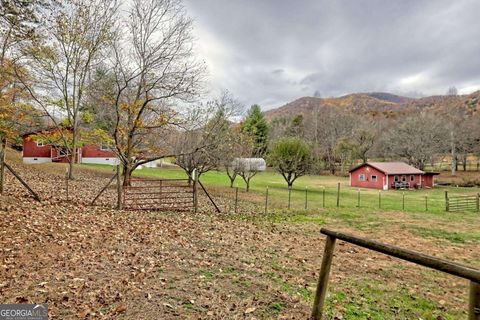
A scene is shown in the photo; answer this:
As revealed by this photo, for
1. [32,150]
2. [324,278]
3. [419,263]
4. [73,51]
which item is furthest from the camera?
[32,150]

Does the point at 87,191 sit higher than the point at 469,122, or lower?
lower

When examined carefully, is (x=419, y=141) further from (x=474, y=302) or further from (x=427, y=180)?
(x=474, y=302)

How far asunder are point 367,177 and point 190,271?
137 ft

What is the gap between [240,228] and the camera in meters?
10.7

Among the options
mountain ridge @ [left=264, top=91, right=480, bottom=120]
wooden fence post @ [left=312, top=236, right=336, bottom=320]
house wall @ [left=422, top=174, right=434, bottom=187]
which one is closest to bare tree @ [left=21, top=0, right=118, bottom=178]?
wooden fence post @ [left=312, top=236, right=336, bottom=320]

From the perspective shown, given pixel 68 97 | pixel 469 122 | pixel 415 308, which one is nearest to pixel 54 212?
pixel 415 308

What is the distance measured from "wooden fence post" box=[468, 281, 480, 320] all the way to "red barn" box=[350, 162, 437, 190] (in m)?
41.6

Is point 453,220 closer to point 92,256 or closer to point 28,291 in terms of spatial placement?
point 92,256

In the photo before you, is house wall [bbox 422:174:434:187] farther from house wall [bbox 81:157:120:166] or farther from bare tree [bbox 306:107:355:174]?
house wall [bbox 81:157:120:166]

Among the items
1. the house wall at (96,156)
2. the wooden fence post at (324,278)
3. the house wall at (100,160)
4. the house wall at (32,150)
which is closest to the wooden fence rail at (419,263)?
the wooden fence post at (324,278)

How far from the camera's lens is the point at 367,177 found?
42500 mm

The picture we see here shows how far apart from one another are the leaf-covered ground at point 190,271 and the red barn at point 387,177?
3137cm

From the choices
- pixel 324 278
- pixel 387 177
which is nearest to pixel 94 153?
pixel 387 177

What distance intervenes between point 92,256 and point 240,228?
551 cm
